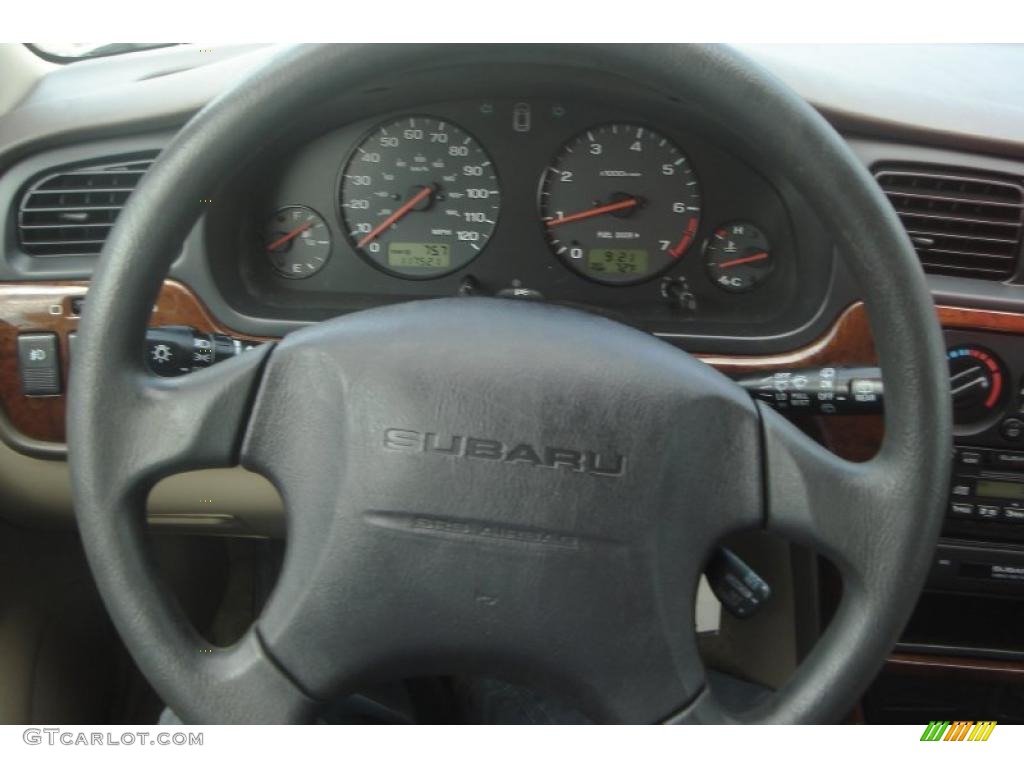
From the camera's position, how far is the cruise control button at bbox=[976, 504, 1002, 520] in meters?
1.72

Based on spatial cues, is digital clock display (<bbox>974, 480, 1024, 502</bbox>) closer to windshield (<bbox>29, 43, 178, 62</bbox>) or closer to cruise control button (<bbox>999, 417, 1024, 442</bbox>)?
cruise control button (<bbox>999, 417, 1024, 442</bbox>)

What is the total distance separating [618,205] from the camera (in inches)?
71.7

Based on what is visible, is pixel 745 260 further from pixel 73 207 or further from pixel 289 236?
pixel 73 207

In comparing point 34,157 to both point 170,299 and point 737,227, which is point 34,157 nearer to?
point 170,299

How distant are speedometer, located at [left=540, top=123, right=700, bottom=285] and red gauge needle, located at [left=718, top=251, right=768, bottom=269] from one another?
69 millimetres

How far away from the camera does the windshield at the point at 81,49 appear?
2098 mm

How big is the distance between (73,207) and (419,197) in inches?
22.5

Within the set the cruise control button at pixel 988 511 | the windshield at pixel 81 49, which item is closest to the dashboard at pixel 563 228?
the cruise control button at pixel 988 511

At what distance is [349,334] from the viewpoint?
41.4 inches

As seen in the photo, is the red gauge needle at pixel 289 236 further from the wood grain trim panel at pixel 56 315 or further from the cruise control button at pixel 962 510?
the cruise control button at pixel 962 510
